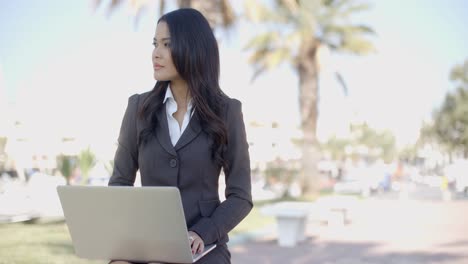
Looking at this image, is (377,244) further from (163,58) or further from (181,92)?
(163,58)

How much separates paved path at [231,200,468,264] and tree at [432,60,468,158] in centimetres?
2382

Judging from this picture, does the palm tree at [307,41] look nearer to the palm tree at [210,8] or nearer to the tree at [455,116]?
the palm tree at [210,8]

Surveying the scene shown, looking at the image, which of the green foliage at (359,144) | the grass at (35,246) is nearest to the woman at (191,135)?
the grass at (35,246)

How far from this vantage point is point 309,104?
23.5 m

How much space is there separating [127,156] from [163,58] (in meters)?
0.33

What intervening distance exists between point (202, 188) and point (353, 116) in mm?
77727

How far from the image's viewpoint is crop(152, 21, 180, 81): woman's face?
2.07m

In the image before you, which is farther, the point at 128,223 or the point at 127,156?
the point at 127,156

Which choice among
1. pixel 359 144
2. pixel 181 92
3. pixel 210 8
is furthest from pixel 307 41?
pixel 359 144

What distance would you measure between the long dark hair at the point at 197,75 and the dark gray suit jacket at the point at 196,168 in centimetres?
2

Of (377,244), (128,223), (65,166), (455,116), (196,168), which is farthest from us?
(455,116)

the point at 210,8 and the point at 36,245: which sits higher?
the point at 210,8

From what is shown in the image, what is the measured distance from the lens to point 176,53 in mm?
2055

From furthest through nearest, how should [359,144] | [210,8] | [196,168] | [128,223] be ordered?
[359,144]
[210,8]
[196,168]
[128,223]
